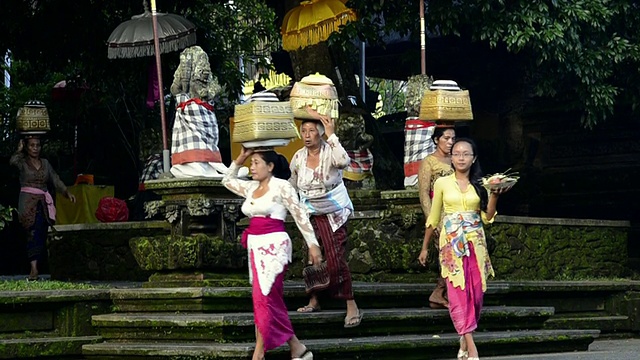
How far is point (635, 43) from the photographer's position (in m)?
17.2

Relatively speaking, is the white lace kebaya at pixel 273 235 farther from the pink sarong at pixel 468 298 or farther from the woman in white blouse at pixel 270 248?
the pink sarong at pixel 468 298

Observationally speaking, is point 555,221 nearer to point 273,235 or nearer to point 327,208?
point 327,208

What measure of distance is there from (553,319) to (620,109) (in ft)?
18.5

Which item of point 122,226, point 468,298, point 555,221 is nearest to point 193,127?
point 468,298

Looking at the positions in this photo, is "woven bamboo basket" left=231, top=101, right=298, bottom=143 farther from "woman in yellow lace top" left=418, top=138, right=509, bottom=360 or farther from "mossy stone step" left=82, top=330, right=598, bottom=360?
"mossy stone step" left=82, top=330, right=598, bottom=360

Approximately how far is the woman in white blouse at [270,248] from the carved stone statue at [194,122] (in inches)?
62.8

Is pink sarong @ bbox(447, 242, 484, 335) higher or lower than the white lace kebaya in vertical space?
lower

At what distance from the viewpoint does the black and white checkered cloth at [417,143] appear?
1369 centimetres

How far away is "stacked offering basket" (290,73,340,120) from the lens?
10.8 metres

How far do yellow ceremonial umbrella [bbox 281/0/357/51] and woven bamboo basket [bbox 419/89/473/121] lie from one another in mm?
4573

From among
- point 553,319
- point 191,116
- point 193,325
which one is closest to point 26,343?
point 193,325

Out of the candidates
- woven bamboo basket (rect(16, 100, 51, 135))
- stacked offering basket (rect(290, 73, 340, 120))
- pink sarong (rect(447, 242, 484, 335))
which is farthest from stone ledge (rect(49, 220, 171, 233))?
pink sarong (rect(447, 242, 484, 335))

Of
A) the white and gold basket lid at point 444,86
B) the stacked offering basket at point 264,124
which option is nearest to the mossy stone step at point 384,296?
the stacked offering basket at point 264,124

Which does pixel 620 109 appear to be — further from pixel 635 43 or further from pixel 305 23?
pixel 305 23
